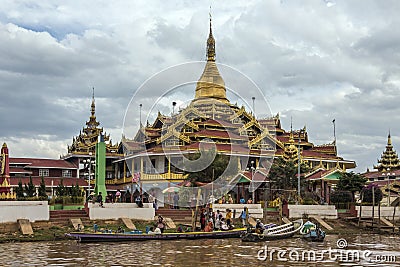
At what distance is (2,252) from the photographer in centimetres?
1952

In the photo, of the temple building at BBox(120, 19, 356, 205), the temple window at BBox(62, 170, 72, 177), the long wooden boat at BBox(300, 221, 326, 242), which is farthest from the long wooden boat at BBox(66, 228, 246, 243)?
the temple window at BBox(62, 170, 72, 177)

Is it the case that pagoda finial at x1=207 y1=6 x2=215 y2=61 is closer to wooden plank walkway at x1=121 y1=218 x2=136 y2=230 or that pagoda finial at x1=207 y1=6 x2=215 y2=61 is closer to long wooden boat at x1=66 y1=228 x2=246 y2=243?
wooden plank walkway at x1=121 y1=218 x2=136 y2=230

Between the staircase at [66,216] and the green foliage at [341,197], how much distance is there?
17.5 m

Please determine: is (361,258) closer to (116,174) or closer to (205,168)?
(205,168)

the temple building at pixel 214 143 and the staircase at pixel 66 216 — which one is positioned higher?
the temple building at pixel 214 143

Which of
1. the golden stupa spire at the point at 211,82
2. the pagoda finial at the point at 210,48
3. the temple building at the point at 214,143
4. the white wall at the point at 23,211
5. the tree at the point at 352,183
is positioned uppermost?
the pagoda finial at the point at 210,48

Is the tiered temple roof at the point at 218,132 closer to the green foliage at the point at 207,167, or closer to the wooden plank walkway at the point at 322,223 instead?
the green foliage at the point at 207,167

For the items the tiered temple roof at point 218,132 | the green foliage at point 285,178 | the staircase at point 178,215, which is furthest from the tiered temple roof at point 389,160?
the staircase at point 178,215

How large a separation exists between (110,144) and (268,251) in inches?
1557

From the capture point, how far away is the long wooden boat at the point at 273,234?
23.6 m

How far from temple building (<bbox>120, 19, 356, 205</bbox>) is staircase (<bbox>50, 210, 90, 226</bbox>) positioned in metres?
14.4

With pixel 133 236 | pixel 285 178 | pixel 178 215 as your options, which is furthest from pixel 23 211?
pixel 285 178

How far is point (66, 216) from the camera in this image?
1117 inches

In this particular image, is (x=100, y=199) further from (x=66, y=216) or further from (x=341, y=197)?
(x=341, y=197)
